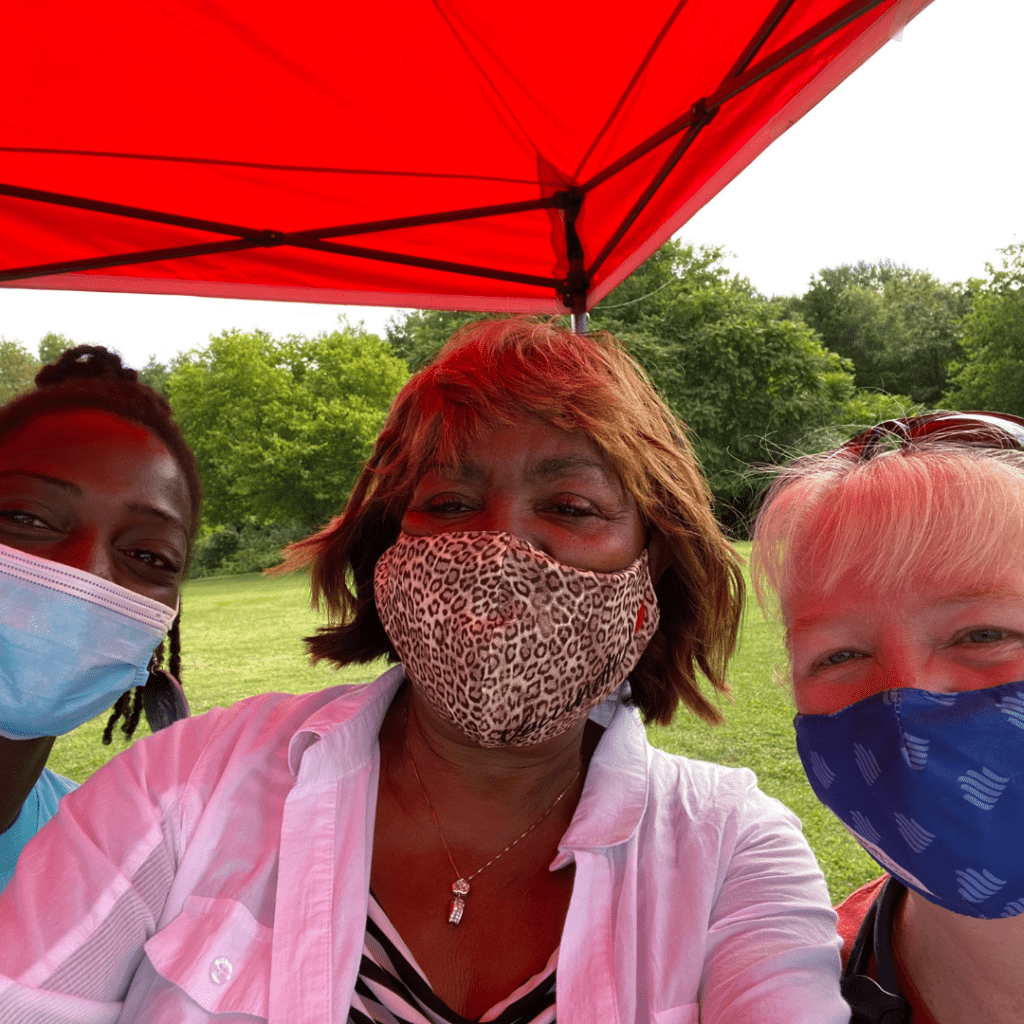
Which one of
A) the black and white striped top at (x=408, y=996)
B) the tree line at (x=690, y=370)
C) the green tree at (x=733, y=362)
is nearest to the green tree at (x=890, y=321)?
the tree line at (x=690, y=370)

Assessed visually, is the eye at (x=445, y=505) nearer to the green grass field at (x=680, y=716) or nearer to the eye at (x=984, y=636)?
the green grass field at (x=680, y=716)

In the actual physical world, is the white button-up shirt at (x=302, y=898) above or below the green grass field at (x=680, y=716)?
above

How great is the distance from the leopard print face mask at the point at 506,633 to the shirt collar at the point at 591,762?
0.61ft

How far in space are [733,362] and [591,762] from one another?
30281 millimetres

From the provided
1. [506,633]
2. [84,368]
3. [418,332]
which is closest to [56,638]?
[84,368]

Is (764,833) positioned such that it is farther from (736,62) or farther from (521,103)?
(521,103)

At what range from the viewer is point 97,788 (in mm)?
1563

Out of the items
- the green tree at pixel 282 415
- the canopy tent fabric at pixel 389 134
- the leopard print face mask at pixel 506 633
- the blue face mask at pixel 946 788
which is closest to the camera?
the blue face mask at pixel 946 788

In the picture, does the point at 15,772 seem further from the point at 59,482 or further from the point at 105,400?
the point at 105,400

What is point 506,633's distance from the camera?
1.54 meters

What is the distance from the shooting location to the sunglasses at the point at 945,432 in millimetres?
1460

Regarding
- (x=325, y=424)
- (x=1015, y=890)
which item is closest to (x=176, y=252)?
(x=1015, y=890)

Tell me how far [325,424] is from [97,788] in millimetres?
34220

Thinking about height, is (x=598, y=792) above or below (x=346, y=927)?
above
